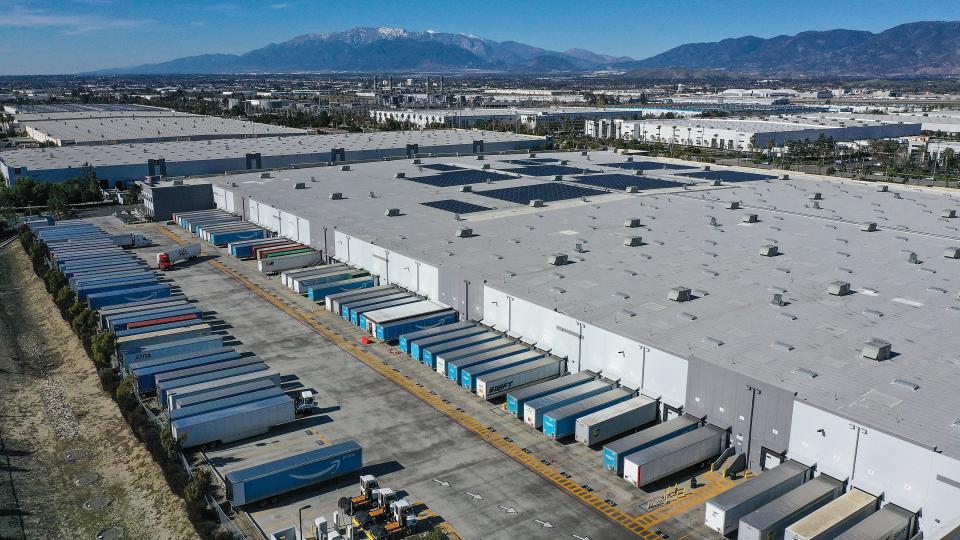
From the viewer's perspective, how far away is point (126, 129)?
14575cm

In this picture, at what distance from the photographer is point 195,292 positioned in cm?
5612

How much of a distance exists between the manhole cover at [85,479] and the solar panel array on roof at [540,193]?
153ft

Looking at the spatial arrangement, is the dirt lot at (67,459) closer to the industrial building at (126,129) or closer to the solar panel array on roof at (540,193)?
the solar panel array on roof at (540,193)

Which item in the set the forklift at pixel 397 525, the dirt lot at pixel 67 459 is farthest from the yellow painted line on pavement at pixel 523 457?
the dirt lot at pixel 67 459

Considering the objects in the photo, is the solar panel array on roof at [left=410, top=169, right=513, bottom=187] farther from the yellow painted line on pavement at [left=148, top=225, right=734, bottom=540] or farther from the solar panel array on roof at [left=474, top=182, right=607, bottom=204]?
the yellow painted line on pavement at [left=148, top=225, right=734, bottom=540]

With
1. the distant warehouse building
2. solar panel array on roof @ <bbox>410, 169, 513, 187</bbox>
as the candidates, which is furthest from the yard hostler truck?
the distant warehouse building

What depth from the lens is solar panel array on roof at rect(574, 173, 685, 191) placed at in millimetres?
79562

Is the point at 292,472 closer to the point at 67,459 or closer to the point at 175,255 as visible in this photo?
the point at 67,459

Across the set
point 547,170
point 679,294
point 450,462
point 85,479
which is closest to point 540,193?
point 547,170

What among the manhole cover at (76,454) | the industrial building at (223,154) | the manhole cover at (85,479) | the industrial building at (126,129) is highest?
the industrial building at (126,129)

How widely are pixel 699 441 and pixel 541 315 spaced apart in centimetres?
1247

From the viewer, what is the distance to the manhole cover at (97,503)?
96.7ft

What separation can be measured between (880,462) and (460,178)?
64661mm

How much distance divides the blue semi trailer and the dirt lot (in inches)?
90.3
